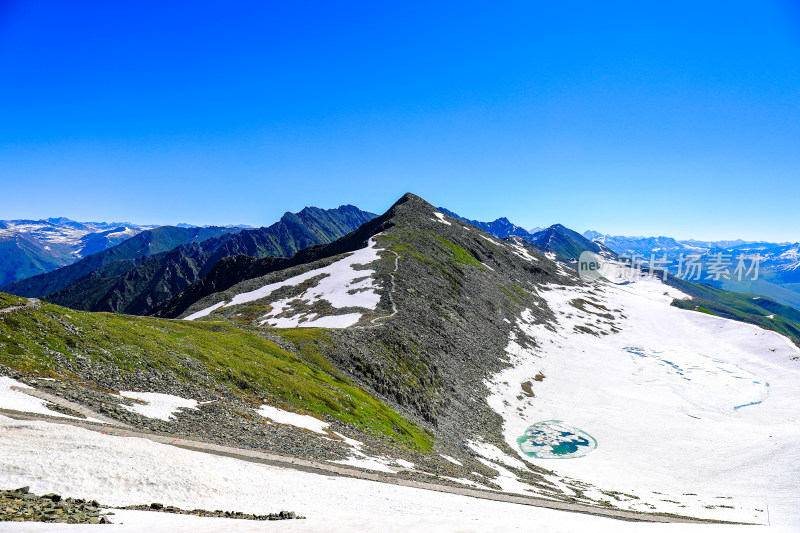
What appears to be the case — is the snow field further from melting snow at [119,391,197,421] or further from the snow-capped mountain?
melting snow at [119,391,197,421]

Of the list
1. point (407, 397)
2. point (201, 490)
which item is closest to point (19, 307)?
point (201, 490)

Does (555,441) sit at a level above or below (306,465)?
below

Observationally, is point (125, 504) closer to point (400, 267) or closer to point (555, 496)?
point (555, 496)

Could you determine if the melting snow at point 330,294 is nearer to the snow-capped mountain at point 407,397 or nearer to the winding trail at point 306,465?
the snow-capped mountain at point 407,397

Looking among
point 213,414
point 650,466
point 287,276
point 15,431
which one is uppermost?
point 287,276

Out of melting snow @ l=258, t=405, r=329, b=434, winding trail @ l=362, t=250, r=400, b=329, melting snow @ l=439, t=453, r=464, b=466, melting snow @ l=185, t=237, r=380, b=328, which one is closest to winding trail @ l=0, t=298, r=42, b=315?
melting snow @ l=258, t=405, r=329, b=434

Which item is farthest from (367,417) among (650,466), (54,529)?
(650,466)

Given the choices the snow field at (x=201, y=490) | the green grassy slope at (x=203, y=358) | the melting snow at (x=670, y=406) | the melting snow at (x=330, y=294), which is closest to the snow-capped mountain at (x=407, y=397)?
the snow field at (x=201, y=490)

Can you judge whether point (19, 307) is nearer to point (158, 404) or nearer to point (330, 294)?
point (158, 404)
